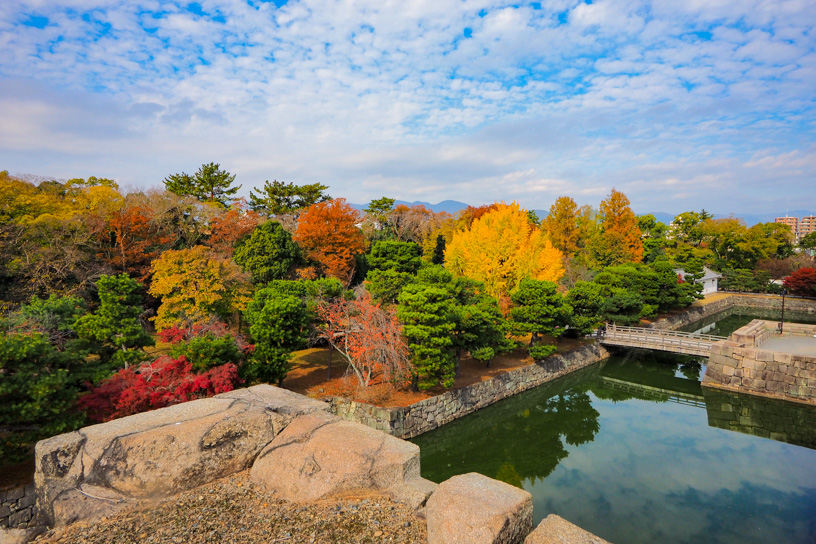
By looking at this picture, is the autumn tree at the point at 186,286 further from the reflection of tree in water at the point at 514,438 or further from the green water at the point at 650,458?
the green water at the point at 650,458

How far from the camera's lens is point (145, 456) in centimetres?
557

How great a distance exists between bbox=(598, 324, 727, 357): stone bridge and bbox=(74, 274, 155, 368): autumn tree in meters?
25.2

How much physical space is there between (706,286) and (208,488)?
54000 mm

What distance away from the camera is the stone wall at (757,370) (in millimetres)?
17922

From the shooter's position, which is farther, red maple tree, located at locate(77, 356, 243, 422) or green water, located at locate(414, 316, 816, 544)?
green water, located at locate(414, 316, 816, 544)

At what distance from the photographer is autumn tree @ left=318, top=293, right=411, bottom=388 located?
Result: 14727 millimetres

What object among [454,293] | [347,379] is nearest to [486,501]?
[347,379]

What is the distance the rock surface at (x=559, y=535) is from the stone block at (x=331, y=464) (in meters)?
1.99

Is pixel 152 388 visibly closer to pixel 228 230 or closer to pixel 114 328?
pixel 114 328

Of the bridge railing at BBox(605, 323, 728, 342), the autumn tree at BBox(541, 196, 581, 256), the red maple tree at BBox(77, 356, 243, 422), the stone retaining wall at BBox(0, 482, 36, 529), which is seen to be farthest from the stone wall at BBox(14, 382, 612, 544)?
the autumn tree at BBox(541, 196, 581, 256)

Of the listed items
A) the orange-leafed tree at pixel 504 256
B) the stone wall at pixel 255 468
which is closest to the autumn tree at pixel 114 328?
the stone wall at pixel 255 468

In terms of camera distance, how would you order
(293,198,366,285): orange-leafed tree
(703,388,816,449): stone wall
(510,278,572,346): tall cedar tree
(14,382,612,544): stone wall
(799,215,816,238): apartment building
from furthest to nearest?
(799,215,816,238): apartment building
(293,198,366,285): orange-leafed tree
(510,278,572,346): tall cedar tree
(703,388,816,449): stone wall
(14,382,612,544): stone wall

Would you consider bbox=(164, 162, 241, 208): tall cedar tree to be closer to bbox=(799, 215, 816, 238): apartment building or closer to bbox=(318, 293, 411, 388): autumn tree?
bbox=(318, 293, 411, 388): autumn tree

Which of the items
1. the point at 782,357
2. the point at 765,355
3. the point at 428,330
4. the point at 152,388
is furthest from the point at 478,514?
the point at 765,355
